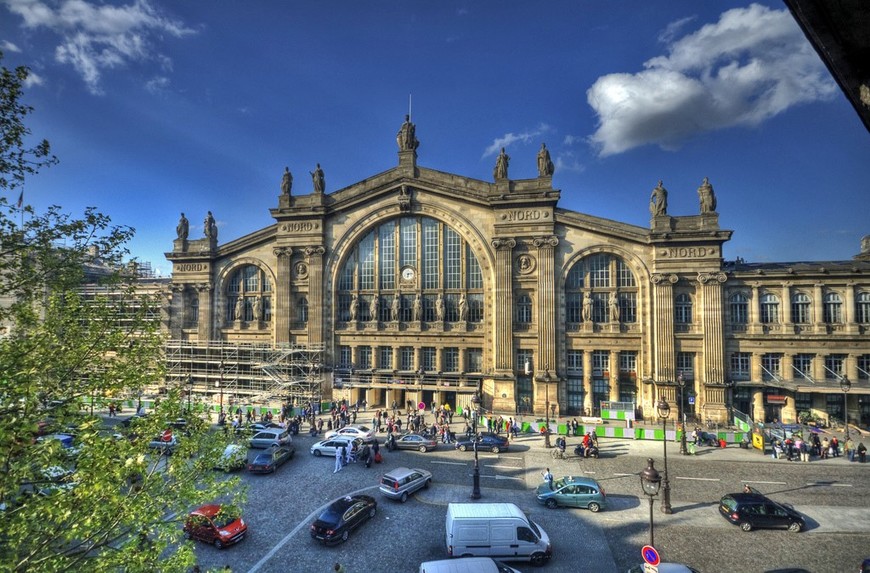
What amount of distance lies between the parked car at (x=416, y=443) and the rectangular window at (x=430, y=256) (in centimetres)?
1601

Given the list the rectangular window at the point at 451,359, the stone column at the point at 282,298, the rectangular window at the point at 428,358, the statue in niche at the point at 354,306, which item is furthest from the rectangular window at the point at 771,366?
the stone column at the point at 282,298

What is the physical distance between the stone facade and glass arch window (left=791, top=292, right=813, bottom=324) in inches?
6.8

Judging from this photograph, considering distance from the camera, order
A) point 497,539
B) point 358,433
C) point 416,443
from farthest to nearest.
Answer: point 358,433 < point 416,443 < point 497,539

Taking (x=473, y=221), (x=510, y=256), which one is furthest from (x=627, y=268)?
(x=473, y=221)

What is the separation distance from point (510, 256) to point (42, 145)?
3225cm

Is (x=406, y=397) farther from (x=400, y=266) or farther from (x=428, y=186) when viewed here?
(x=428, y=186)

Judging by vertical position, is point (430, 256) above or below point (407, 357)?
above

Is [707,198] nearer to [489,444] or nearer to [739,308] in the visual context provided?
[739,308]

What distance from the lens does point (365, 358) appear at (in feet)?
135

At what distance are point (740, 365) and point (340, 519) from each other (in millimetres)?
35034

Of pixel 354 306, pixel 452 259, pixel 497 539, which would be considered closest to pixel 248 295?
pixel 354 306

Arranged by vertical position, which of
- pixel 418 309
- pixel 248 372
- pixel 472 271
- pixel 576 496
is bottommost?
pixel 576 496

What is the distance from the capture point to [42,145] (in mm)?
10383

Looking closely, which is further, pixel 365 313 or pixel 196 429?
pixel 365 313
